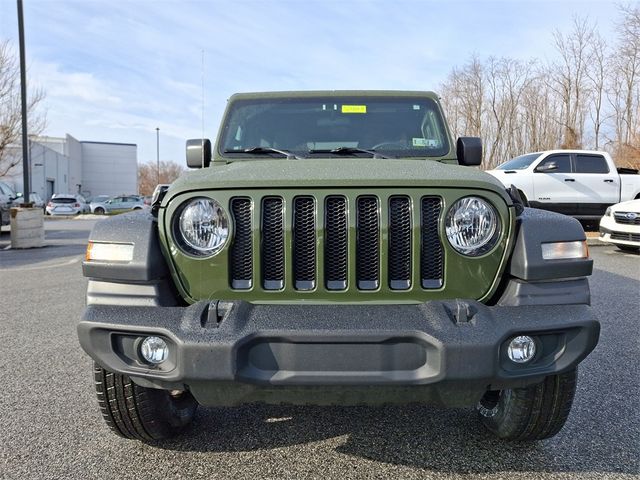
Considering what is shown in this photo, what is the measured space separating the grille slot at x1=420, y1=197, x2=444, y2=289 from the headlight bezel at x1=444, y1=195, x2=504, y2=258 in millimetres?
48

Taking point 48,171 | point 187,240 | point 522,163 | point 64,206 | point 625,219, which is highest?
point 48,171

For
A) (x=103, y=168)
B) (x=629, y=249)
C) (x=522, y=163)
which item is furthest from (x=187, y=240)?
(x=103, y=168)

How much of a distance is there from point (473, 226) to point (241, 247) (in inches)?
39.6

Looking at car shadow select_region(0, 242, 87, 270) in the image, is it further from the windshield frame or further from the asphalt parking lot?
the windshield frame

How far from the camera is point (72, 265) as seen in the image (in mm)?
8922

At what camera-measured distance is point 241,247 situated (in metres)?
2.15

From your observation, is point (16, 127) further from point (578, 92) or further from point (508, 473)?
point (578, 92)

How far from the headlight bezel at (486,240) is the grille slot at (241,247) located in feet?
2.79

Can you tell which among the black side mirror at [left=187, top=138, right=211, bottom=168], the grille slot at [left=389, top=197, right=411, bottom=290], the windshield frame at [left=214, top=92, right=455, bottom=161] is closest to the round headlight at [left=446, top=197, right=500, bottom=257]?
the grille slot at [left=389, top=197, right=411, bottom=290]

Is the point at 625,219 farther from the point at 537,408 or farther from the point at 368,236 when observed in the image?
the point at 368,236

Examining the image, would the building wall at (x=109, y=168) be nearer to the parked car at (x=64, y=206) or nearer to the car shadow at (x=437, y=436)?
the parked car at (x=64, y=206)

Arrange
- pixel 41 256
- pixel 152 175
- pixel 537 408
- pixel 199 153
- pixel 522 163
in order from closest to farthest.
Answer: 1. pixel 537 408
2. pixel 199 153
3. pixel 41 256
4. pixel 522 163
5. pixel 152 175

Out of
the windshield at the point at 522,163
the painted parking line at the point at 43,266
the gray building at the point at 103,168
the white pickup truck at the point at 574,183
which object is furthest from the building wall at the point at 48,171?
the white pickup truck at the point at 574,183

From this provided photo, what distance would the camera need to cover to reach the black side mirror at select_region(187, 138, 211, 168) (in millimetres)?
3387
